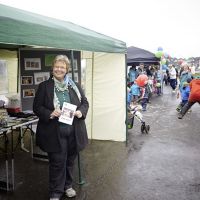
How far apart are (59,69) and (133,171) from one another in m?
2.67

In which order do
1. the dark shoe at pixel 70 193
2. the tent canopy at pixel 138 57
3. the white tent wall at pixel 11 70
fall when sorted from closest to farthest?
1. the dark shoe at pixel 70 193
2. the white tent wall at pixel 11 70
3. the tent canopy at pixel 138 57

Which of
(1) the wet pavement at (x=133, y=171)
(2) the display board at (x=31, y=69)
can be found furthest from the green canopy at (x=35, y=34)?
(1) the wet pavement at (x=133, y=171)

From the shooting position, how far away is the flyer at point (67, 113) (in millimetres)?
3639

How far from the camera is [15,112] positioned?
219 inches

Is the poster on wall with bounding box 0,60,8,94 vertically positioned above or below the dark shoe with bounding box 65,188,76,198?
above

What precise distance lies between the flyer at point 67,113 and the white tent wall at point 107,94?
318 centimetres

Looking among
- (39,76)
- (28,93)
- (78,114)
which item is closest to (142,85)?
(39,76)

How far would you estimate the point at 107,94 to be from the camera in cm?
695

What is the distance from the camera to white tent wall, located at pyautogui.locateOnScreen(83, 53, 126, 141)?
6.75m

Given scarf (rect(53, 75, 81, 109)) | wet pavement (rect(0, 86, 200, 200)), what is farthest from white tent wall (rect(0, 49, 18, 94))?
scarf (rect(53, 75, 81, 109))

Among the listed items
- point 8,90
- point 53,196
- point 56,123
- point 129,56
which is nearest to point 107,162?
point 53,196

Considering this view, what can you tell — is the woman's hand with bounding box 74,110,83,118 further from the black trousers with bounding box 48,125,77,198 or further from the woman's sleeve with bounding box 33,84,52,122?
the woman's sleeve with bounding box 33,84,52,122

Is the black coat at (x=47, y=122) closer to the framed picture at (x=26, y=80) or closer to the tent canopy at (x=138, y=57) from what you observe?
the framed picture at (x=26, y=80)

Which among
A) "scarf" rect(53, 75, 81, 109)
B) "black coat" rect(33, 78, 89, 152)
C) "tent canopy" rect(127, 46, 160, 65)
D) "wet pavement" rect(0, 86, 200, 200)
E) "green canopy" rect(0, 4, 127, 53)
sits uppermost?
"tent canopy" rect(127, 46, 160, 65)
